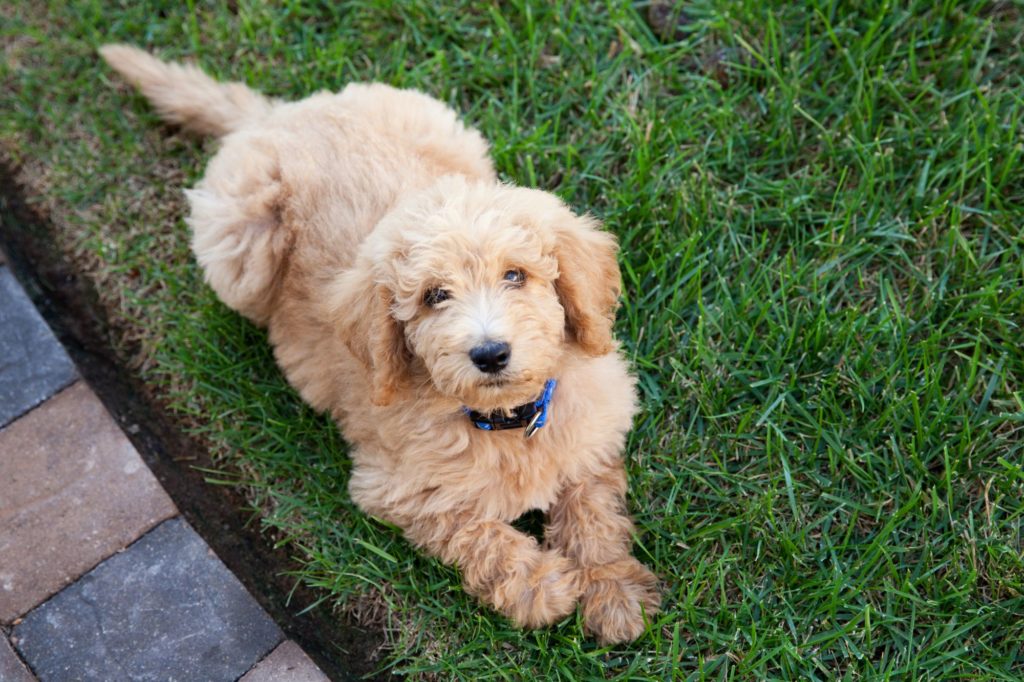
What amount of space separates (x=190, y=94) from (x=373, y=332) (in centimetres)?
216

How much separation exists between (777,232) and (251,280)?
90.3 inches

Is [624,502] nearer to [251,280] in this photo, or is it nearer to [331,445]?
[331,445]

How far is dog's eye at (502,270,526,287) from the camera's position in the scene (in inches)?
110

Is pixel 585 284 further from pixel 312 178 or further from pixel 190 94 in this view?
pixel 190 94

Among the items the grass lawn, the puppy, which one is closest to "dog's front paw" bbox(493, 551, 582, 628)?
the puppy

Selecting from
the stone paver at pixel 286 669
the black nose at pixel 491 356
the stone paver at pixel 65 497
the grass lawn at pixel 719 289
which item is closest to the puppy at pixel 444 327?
the black nose at pixel 491 356

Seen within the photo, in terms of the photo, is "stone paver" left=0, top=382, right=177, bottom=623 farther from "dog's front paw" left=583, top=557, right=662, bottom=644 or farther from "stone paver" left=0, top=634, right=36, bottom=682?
"dog's front paw" left=583, top=557, right=662, bottom=644

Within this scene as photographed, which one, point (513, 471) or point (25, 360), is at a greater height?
point (513, 471)

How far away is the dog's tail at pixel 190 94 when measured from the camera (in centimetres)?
426

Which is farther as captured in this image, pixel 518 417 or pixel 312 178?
pixel 312 178

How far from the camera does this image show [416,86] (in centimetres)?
447

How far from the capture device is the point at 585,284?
2912 millimetres

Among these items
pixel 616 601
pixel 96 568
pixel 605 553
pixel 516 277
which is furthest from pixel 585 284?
pixel 96 568

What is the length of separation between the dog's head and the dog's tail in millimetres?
1678
